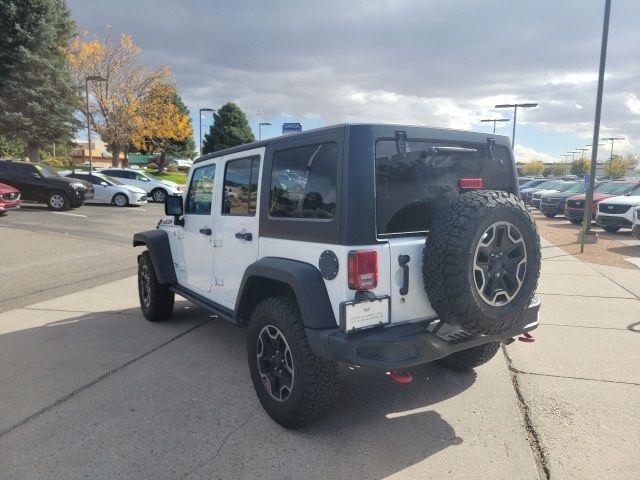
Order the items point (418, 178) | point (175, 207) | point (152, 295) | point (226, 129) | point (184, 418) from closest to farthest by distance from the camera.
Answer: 1. point (418, 178)
2. point (184, 418)
3. point (175, 207)
4. point (152, 295)
5. point (226, 129)

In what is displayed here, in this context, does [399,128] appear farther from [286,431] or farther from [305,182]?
[286,431]

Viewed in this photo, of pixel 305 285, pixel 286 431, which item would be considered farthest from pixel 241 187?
pixel 286 431

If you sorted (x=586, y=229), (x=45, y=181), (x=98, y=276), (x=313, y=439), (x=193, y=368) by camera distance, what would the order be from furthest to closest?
(x=45, y=181) → (x=586, y=229) → (x=98, y=276) → (x=193, y=368) → (x=313, y=439)

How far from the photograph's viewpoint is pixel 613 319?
18.9 feet

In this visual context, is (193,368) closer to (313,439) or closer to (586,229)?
(313,439)

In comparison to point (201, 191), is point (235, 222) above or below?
below

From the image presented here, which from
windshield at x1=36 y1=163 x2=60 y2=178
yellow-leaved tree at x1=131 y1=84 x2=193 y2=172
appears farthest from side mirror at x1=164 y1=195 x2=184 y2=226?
yellow-leaved tree at x1=131 y1=84 x2=193 y2=172

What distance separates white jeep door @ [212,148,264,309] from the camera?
3.70 metres

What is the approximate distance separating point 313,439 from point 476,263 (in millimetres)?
1504

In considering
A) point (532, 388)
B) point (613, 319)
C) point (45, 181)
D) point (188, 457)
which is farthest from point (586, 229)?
point (45, 181)

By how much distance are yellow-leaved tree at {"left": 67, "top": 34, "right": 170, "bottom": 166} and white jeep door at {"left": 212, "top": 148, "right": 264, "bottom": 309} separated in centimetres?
3539

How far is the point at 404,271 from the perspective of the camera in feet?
9.62

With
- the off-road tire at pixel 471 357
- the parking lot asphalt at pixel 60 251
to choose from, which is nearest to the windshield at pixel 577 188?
the parking lot asphalt at pixel 60 251

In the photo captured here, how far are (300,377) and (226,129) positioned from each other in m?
57.1
